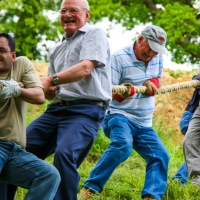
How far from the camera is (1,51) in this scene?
4152mm

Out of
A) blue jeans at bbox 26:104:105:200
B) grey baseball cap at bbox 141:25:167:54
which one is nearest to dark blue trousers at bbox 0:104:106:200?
blue jeans at bbox 26:104:105:200

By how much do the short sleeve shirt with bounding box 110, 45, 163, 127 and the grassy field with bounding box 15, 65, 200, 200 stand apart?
69 centimetres

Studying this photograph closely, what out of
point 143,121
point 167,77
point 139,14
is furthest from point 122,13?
point 143,121

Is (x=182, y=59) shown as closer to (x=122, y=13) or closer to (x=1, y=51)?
(x=122, y=13)

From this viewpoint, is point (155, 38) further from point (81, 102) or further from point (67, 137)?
point (67, 137)

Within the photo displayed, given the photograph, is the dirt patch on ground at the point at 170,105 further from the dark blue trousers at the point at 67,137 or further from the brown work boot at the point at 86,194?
the dark blue trousers at the point at 67,137

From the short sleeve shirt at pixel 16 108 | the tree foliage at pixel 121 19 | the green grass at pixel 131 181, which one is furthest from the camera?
the tree foliage at pixel 121 19

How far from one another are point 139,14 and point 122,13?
45 centimetres

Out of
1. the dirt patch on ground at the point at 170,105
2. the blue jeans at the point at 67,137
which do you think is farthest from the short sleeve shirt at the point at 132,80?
the dirt patch on ground at the point at 170,105

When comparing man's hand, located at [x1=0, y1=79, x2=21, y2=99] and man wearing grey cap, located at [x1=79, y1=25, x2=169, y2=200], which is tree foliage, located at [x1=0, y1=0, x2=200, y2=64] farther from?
man's hand, located at [x1=0, y1=79, x2=21, y2=99]

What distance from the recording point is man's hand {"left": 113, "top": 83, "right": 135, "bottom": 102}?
5.36m

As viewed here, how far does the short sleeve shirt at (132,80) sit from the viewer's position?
18.7 ft

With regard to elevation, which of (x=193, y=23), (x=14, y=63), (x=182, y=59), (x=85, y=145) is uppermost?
(x=14, y=63)

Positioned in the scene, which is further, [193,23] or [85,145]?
[193,23]
